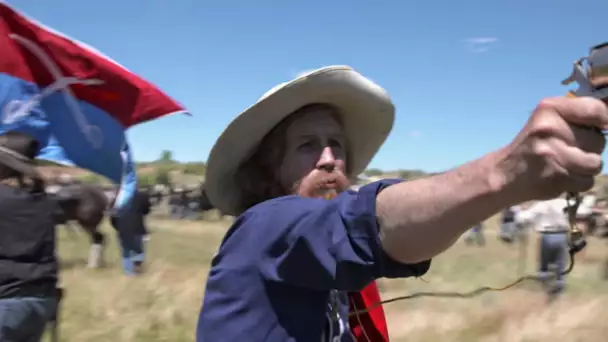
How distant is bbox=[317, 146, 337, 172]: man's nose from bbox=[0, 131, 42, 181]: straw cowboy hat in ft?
7.97

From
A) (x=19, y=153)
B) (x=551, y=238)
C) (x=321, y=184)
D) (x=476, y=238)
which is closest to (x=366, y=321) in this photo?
(x=321, y=184)

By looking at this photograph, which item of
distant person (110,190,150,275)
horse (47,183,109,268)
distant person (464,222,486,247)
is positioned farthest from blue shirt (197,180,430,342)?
distant person (464,222,486,247)

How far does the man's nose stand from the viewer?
1877 millimetres

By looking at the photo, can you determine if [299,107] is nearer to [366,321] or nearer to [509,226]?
[366,321]

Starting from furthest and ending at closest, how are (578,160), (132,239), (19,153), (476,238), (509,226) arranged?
(476,238), (509,226), (132,239), (19,153), (578,160)

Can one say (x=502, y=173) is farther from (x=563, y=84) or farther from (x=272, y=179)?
(x=272, y=179)

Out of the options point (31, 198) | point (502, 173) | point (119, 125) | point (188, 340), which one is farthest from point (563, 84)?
point (119, 125)

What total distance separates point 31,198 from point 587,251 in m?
15.7

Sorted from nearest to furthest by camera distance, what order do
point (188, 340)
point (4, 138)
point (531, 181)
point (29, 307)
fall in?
point (531, 181) < point (29, 307) < point (4, 138) < point (188, 340)

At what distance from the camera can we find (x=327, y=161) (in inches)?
74.0

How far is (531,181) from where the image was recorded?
37.0 inches

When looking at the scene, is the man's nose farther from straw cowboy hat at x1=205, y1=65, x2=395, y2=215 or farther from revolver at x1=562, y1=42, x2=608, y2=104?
revolver at x1=562, y1=42, x2=608, y2=104

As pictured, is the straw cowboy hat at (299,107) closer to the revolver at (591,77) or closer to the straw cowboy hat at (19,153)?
the revolver at (591,77)

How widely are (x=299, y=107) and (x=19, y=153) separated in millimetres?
2530
